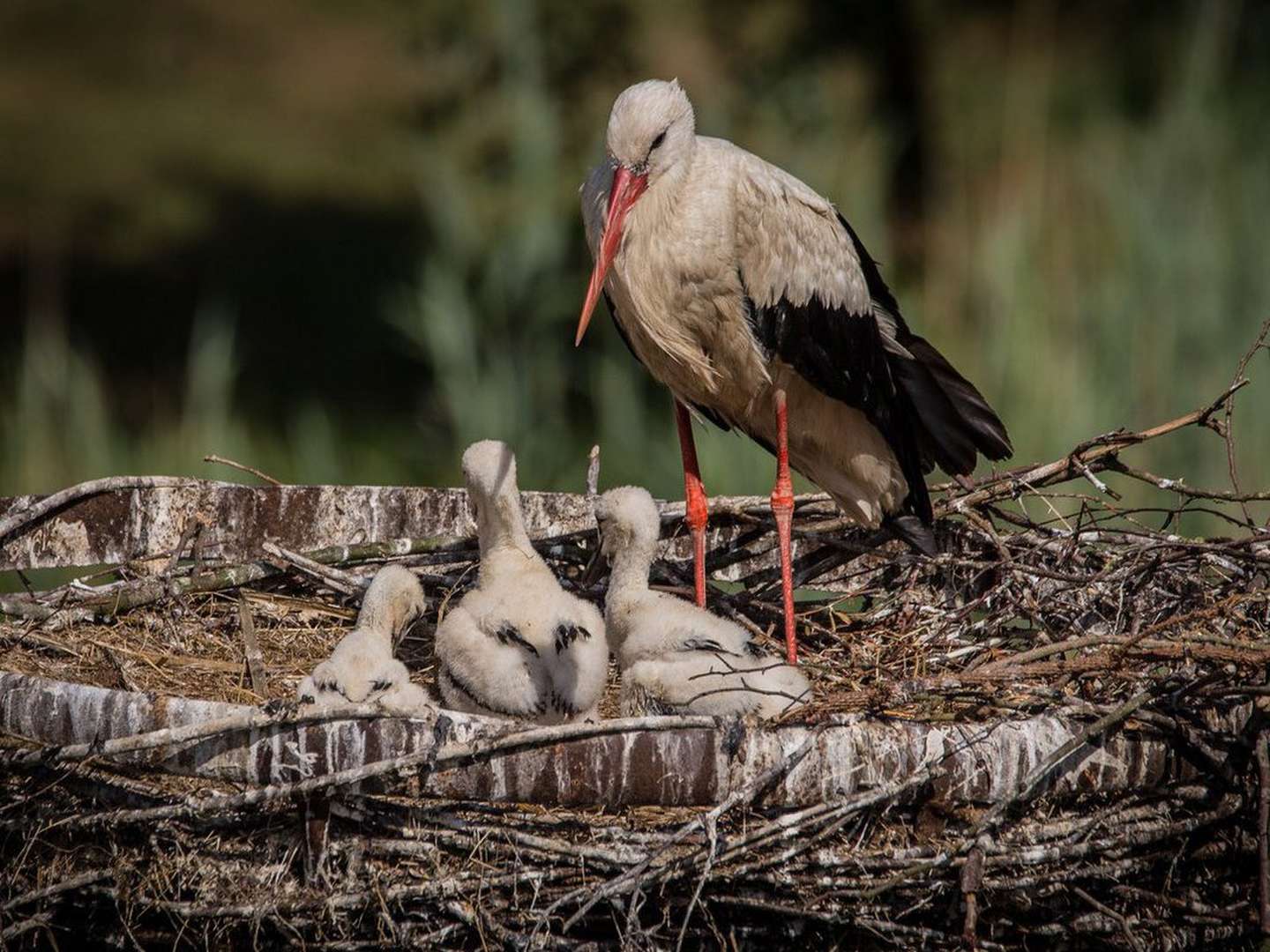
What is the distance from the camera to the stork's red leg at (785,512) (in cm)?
333

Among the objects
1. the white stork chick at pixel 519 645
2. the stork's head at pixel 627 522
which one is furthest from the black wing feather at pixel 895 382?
the white stork chick at pixel 519 645

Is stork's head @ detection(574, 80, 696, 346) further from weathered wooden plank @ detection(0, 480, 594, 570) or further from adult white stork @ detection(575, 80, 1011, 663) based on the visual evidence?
weathered wooden plank @ detection(0, 480, 594, 570)

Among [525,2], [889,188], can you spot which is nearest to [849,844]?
[525,2]

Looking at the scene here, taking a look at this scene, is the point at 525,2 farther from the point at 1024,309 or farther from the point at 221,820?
the point at 221,820

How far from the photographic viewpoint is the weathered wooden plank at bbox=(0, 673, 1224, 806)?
2.35 meters

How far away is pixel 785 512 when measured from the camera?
11.5ft

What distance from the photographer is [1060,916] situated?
8.17ft

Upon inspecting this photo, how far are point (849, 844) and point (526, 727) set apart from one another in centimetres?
A: 50

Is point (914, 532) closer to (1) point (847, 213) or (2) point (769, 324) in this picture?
(2) point (769, 324)

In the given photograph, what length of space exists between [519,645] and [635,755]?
0.60 meters

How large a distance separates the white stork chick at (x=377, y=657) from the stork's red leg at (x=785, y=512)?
2.36 ft

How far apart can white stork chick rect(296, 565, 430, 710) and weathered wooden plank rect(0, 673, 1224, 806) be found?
0.29m

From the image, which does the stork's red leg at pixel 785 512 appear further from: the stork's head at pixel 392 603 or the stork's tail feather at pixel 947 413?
the stork's head at pixel 392 603

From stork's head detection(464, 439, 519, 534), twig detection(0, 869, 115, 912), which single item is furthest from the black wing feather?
twig detection(0, 869, 115, 912)
